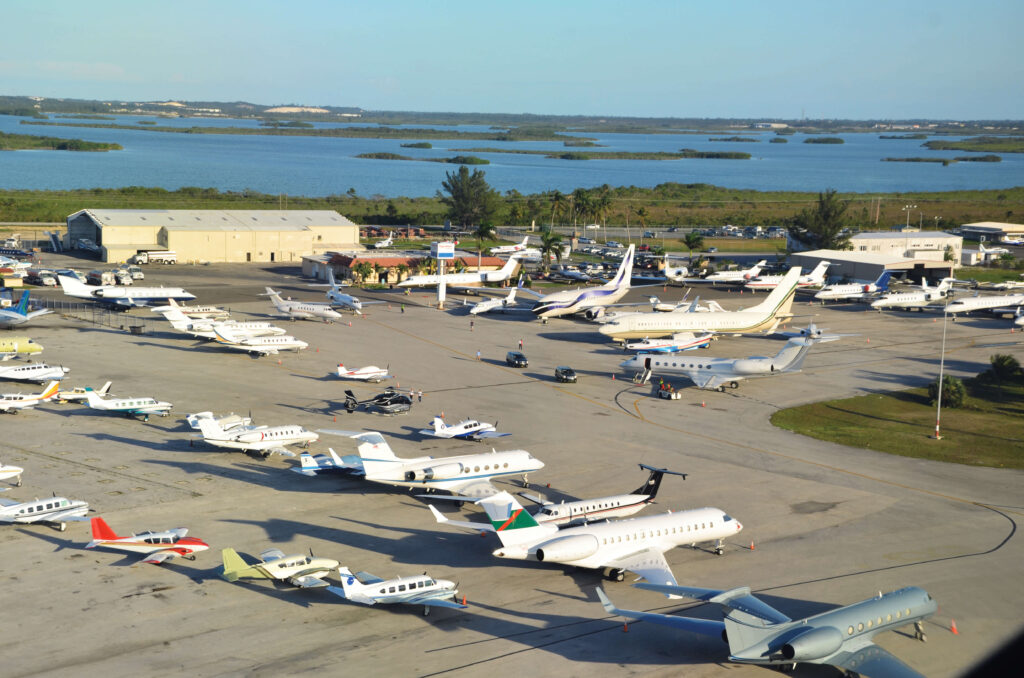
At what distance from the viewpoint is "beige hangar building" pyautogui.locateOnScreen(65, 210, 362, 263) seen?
432 ft

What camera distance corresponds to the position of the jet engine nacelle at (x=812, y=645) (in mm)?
30641

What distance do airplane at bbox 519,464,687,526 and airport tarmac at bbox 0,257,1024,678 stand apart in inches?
107

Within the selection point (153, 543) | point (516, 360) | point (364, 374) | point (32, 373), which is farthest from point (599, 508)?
point (32, 373)

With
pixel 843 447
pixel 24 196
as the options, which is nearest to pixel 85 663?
pixel 843 447

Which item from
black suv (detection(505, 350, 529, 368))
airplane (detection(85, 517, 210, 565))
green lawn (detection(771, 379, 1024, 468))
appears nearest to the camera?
airplane (detection(85, 517, 210, 565))

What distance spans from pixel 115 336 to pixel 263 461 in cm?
4027

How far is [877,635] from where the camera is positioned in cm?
3338

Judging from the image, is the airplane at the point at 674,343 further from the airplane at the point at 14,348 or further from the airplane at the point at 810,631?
the airplane at the point at 14,348

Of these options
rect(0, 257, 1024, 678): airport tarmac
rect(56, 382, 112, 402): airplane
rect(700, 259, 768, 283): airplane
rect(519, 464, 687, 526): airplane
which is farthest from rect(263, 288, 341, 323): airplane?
rect(700, 259, 768, 283): airplane

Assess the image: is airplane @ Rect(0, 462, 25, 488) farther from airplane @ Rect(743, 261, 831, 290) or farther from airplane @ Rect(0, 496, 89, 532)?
airplane @ Rect(743, 261, 831, 290)

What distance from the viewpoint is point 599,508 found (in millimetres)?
43875

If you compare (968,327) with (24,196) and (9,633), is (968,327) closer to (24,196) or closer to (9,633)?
(9,633)

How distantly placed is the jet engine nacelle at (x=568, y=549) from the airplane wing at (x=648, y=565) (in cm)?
118

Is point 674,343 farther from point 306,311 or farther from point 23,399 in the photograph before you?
point 23,399
